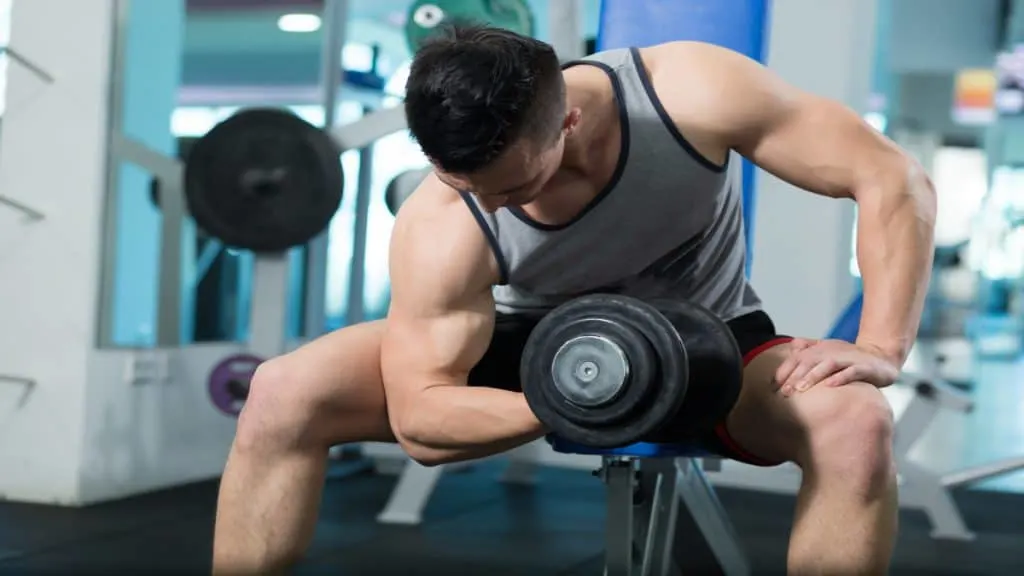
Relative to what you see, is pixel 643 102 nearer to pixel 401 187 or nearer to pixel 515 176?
pixel 515 176

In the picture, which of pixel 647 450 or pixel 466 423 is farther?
pixel 647 450

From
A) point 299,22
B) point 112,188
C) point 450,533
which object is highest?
point 299,22

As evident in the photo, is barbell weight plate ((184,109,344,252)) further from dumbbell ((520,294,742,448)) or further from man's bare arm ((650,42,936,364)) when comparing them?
dumbbell ((520,294,742,448))

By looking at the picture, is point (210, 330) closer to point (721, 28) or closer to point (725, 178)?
point (721, 28)

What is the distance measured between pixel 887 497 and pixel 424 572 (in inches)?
50.0

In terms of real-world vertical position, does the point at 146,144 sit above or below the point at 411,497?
above

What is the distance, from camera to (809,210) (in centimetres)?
326

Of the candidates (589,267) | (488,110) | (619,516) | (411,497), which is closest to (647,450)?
(619,516)

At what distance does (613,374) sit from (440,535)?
167cm

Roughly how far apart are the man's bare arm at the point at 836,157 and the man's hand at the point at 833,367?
0.10 ft

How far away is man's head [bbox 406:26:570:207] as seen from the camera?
3.38 feet

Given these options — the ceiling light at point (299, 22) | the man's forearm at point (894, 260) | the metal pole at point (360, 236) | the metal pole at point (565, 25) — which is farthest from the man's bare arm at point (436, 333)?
the ceiling light at point (299, 22)

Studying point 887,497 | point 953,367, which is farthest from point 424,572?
point 953,367

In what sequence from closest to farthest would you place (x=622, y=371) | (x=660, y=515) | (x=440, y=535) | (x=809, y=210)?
(x=622, y=371), (x=660, y=515), (x=440, y=535), (x=809, y=210)
